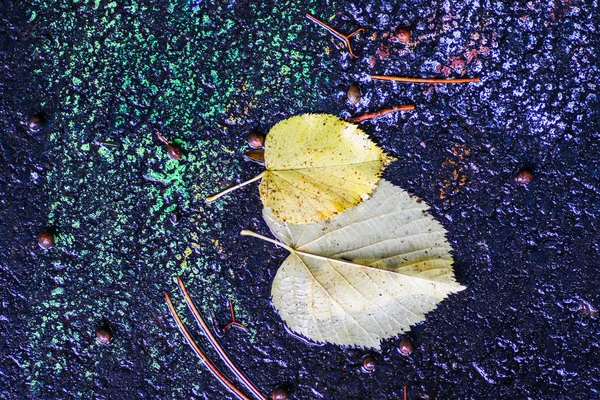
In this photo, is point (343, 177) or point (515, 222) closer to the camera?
point (343, 177)

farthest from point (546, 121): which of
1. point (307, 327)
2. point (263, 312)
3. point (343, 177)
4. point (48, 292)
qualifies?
point (48, 292)

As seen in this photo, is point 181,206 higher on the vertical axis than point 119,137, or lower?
lower

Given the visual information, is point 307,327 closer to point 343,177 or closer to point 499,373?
point 343,177

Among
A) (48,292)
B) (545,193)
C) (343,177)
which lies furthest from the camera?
(48,292)

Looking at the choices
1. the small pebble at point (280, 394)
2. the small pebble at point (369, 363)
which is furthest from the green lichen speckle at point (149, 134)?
the small pebble at point (369, 363)

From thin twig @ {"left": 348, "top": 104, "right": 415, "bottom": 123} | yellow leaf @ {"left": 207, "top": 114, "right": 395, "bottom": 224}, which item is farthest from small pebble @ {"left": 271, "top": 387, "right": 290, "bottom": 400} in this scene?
thin twig @ {"left": 348, "top": 104, "right": 415, "bottom": 123}
